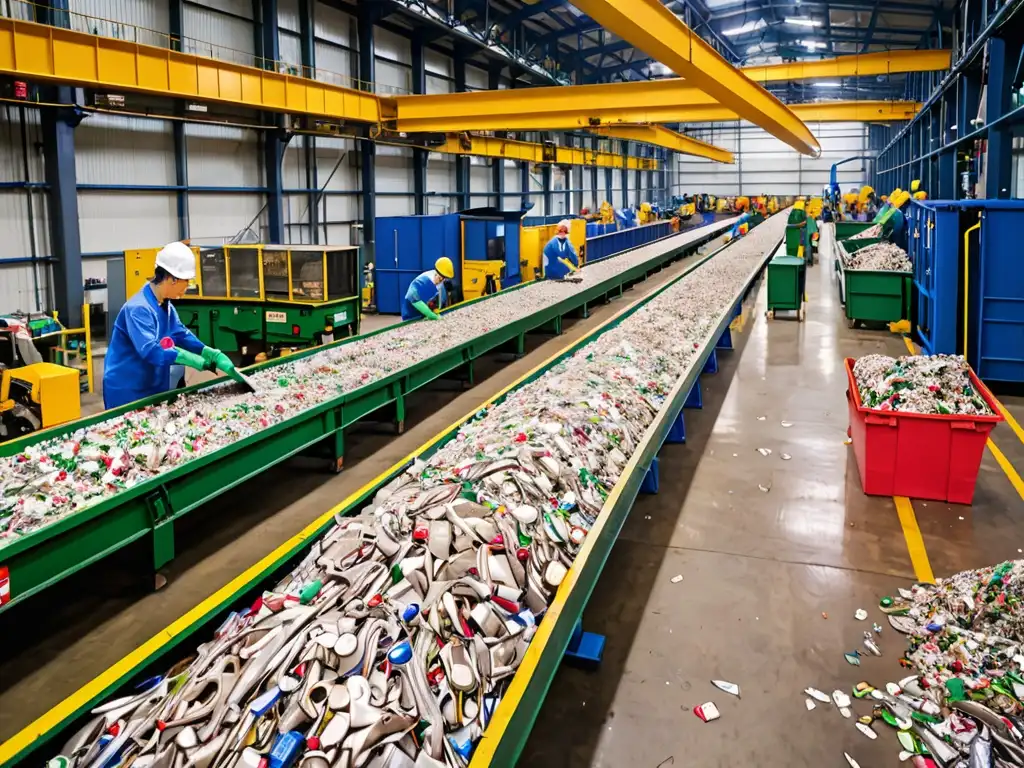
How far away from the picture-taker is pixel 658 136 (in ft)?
67.3

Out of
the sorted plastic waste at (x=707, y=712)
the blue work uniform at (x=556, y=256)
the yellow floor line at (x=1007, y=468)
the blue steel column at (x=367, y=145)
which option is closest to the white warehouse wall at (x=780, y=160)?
the blue steel column at (x=367, y=145)

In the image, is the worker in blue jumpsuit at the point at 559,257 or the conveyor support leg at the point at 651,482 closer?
the conveyor support leg at the point at 651,482

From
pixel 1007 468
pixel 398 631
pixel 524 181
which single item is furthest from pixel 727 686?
pixel 524 181

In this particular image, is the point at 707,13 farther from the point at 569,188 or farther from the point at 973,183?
the point at 973,183

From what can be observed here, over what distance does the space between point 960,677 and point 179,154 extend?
45.2 feet

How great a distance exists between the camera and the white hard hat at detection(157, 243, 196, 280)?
493 centimetres

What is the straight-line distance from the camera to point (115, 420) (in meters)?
4.81

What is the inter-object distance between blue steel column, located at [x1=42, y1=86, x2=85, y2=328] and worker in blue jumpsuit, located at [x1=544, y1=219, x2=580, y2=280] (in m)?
7.42

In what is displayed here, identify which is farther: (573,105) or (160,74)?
(573,105)

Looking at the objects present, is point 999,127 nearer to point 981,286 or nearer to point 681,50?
point 981,286

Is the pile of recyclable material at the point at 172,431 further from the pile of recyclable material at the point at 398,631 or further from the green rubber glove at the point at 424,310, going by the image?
the pile of recyclable material at the point at 398,631

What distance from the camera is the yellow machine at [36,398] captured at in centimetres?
661

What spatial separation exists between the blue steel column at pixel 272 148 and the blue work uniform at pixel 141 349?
1039cm

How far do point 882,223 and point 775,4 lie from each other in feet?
43.2
